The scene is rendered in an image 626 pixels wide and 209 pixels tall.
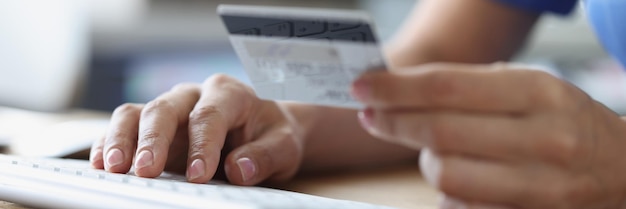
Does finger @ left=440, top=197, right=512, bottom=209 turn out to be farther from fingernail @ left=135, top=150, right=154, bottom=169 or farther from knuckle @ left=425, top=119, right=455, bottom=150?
fingernail @ left=135, top=150, right=154, bottom=169

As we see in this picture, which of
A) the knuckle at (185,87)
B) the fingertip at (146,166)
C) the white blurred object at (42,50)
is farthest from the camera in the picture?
the white blurred object at (42,50)

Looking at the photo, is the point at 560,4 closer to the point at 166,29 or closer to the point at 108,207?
the point at 108,207

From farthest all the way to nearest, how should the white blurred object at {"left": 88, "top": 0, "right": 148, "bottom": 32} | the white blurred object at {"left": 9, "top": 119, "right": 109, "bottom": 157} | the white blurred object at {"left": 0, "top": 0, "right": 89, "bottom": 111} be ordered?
the white blurred object at {"left": 88, "top": 0, "right": 148, "bottom": 32}
the white blurred object at {"left": 0, "top": 0, "right": 89, "bottom": 111}
the white blurred object at {"left": 9, "top": 119, "right": 109, "bottom": 157}

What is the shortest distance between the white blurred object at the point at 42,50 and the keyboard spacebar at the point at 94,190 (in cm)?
156

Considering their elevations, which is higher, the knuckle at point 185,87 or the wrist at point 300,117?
the wrist at point 300,117

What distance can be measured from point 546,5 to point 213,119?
1.99ft

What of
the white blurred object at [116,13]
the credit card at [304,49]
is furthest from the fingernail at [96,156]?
the white blurred object at [116,13]

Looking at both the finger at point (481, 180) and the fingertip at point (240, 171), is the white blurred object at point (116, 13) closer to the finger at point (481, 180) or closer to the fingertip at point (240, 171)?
the fingertip at point (240, 171)

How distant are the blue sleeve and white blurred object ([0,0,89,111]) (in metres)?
1.30

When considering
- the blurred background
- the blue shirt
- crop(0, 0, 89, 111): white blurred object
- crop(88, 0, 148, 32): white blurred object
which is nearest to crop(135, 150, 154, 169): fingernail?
the blue shirt

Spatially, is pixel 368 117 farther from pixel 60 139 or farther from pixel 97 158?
pixel 60 139

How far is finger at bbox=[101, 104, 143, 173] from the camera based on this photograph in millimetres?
700

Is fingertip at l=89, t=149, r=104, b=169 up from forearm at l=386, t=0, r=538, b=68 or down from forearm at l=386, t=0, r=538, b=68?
down

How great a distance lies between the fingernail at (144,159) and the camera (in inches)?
26.6
